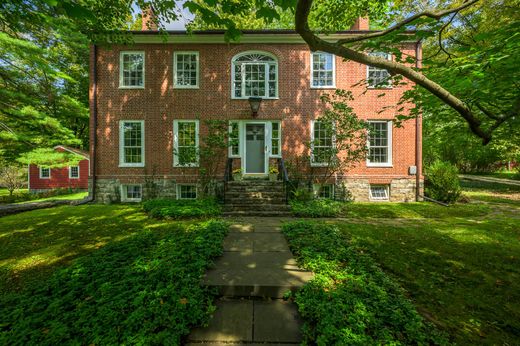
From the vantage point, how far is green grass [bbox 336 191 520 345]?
2527mm

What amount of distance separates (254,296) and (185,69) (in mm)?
10864

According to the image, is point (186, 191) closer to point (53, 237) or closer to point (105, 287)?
point (53, 237)

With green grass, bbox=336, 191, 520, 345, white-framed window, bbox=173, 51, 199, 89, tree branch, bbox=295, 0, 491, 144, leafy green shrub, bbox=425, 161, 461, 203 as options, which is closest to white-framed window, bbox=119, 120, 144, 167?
white-framed window, bbox=173, 51, 199, 89

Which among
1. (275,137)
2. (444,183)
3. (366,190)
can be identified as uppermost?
(275,137)

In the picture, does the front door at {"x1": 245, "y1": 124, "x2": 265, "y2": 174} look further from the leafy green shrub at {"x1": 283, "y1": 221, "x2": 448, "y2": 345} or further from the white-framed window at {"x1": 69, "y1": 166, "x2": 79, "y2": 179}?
the white-framed window at {"x1": 69, "y1": 166, "x2": 79, "y2": 179}

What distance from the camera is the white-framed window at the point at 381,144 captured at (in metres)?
10.8

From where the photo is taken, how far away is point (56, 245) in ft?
16.0

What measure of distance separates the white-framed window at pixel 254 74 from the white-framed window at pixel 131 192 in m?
6.50

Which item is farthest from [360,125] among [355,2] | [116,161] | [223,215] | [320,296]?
[116,161]

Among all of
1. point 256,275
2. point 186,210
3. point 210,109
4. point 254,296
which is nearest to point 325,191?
point 186,210

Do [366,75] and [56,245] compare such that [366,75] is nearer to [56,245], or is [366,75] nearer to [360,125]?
[360,125]

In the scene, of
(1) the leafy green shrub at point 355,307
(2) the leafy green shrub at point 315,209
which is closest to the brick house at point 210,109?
(2) the leafy green shrub at point 315,209

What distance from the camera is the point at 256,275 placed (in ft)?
10.8

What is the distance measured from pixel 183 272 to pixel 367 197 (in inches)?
383
